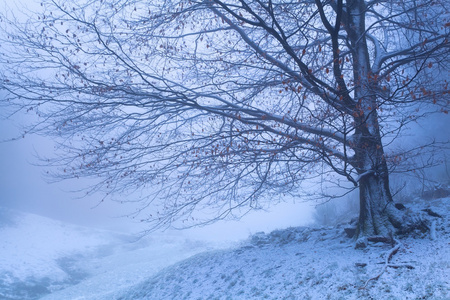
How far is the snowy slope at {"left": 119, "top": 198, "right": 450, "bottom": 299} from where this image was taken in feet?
12.7

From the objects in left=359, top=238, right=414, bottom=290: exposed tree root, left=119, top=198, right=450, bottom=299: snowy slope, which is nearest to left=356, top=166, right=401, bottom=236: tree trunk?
left=119, top=198, right=450, bottom=299: snowy slope

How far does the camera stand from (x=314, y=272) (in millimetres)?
4852

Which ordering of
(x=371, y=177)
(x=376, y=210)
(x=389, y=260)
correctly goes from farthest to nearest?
(x=371, y=177), (x=376, y=210), (x=389, y=260)

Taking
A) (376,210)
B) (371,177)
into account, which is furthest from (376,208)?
(371,177)

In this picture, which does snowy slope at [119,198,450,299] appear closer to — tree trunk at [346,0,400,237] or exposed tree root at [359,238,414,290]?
exposed tree root at [359,238,414,290]

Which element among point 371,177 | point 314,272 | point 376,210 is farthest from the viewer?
point 371,177

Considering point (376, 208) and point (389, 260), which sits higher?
point (376, 208)

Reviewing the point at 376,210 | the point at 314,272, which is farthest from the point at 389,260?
the point at 376,210

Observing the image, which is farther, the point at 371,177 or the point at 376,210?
the point at 371,177

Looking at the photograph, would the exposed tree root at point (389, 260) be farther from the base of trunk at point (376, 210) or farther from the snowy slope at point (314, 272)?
the base of trunk at point (376, 210)

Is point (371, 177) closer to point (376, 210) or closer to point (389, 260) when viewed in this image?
point (376, 210)

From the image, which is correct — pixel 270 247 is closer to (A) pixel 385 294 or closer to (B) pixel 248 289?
(B) pixel 248 289

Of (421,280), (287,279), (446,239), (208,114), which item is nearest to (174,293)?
(287,279)

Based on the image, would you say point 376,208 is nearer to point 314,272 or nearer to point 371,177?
point 371,177
